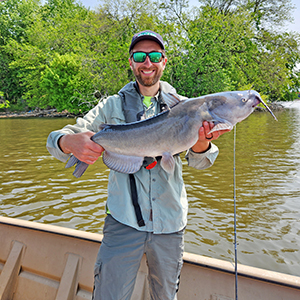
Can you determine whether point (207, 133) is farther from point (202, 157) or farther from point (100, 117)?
point (100, 117)

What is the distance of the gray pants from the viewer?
2.17 meters

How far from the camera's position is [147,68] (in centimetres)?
250

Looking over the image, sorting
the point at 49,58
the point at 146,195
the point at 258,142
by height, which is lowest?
the point at 258,142

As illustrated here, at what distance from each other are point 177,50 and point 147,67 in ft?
97.0

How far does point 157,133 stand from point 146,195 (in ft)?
1.89

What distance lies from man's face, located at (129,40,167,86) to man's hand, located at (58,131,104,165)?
2.54 feet

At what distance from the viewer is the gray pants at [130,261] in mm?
2172

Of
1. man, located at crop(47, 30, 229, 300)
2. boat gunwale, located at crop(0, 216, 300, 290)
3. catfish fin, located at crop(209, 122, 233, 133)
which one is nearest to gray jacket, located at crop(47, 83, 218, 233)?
man, located at crop(47, 30, 229, 300)

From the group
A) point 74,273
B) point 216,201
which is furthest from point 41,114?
point 74,273

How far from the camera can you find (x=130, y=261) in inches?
87.1

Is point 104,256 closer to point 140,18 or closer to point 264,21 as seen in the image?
point 140,18

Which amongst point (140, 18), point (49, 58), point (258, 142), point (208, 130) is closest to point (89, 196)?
point (208, 130)

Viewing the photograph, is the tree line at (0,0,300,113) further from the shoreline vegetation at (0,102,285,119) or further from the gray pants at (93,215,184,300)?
the gray pants at (93,215,184,300)

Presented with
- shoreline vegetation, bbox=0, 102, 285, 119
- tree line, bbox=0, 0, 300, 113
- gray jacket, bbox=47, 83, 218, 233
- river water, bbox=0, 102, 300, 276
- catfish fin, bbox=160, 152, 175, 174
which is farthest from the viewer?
shoreline vegetation, bbox=0, 102, 285, 119
